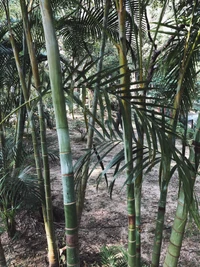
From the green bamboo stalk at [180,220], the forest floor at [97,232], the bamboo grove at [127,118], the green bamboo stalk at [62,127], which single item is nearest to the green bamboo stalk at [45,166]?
the bamboo grove at [127,118]

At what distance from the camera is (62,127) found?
2.34ft

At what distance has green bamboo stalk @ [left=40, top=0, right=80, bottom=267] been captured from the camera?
0.67m

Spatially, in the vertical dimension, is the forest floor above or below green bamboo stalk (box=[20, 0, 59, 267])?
below

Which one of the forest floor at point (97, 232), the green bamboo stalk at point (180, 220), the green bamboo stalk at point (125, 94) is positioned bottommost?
the forest floor at point (97, 232)

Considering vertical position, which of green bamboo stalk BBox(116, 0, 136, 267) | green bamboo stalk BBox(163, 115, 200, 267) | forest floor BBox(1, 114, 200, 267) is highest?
green bamboo stalk BBox(116, 0, 136, 267)

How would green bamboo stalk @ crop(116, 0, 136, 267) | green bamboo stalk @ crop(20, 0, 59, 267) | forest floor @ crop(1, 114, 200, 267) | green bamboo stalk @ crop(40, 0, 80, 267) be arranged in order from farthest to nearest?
1. forest floor @ crop(1, 114, 200, 267)
2. green bamboo stalk @ crop(20, 0, 59, 267)
3. green bamboo stalk @ crop(116, 0, 136, 267)
4. green bamboo stalk @ crop(40, 0, 80, 267)

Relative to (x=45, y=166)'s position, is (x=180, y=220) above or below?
below

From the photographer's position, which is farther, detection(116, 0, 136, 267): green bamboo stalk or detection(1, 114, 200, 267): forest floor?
detection(1, 114, 200, 267): forest floor

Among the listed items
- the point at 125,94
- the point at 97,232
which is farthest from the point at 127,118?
the point at 97,232

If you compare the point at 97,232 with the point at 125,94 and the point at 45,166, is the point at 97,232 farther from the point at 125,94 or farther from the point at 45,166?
the point at 125,94

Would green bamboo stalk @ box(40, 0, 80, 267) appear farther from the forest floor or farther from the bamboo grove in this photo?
the forest floor

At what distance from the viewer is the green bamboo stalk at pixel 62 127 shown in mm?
Answer: 666

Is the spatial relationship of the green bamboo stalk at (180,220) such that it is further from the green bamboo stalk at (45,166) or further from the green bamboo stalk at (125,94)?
the green bamboo stalk at (45,166)

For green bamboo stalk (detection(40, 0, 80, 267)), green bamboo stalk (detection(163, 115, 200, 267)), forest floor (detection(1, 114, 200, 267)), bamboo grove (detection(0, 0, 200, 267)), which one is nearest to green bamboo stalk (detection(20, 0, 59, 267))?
bamboo grove (detection(0, 0, 200, 267))
